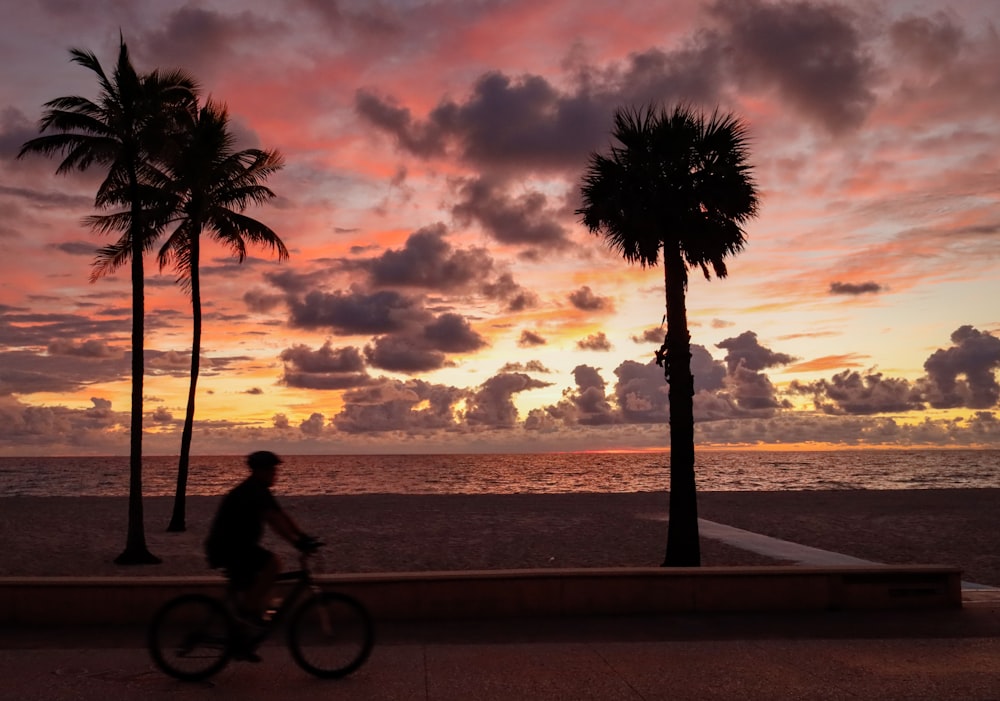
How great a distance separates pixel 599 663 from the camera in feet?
25.7

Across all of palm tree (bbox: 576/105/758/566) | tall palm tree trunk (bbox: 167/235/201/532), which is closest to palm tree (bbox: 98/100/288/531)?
tall palm tree trunk (bbox: 167/235/201/532)

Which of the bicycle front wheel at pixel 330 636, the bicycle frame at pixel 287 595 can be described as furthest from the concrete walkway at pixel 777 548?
the bicycle frame at pixel 287 595

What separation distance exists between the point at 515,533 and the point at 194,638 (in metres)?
23.8

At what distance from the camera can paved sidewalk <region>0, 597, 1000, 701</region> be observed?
6.88 metres

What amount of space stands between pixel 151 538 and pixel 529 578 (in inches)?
881

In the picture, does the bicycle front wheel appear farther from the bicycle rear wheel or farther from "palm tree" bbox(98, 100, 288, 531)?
"palm tree" bbox(98, 100, 288, 531)

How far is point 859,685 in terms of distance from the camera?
23.3ft

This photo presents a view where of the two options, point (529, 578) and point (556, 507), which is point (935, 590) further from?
point (556, 507)

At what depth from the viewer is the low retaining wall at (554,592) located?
957 cm

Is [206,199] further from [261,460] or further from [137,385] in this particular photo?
[261,460]

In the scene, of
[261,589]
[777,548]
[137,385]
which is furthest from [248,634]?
[777,548]

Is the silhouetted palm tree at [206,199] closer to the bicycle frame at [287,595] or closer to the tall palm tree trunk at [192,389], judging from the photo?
the tall palm tree trunk at [192,389]

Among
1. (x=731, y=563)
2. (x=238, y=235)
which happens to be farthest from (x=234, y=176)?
(x=731, y=563)

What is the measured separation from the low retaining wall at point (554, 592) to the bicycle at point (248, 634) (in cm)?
210
